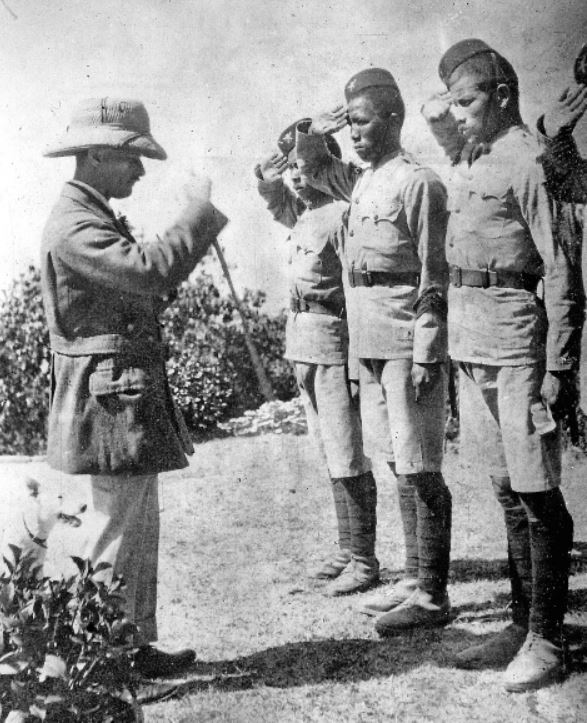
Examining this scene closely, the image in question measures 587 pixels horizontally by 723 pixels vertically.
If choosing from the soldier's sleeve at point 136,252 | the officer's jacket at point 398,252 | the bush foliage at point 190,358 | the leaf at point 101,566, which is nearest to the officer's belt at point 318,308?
the officer's jacket at point 398,252

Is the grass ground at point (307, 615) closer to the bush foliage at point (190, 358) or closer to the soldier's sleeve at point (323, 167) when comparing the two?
the bush foliage at point (190, 358)

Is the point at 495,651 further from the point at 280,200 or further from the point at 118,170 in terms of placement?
the point at 280,200

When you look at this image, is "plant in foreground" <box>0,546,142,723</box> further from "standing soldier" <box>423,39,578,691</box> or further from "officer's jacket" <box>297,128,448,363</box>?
"officer's jacket" <box>297,128,448,363</box>

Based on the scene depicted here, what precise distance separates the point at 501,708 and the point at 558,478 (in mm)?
821

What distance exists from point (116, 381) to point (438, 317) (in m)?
1.37

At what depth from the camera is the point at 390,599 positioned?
146 inches

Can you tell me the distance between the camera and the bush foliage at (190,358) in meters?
6.53


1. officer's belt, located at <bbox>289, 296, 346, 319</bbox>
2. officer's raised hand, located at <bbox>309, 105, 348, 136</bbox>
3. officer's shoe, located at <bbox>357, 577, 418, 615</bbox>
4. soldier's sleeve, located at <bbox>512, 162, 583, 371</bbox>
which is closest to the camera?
soldier's sleeve, located at <bbox>512, 162, 583, 371</bbox>

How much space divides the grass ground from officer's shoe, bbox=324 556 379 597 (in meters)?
0.08

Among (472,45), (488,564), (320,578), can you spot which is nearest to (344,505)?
(320,578)

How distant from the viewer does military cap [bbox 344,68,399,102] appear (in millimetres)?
3564

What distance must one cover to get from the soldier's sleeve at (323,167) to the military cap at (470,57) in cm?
107

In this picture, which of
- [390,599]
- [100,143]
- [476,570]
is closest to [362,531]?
[390,599]

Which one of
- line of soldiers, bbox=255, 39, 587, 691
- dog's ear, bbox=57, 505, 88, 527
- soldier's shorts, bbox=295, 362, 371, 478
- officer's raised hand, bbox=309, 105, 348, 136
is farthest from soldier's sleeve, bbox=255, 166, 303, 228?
dog's ear, bbox=57, 505, 88, 527
